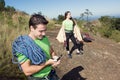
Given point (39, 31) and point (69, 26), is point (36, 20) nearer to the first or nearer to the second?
point (39, 31)

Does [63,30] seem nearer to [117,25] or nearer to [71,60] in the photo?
[71,60]

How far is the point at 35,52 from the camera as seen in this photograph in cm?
425

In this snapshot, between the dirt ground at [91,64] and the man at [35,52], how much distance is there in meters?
5.20

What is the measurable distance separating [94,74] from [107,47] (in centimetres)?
371

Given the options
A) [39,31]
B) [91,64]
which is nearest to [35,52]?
[39,31]

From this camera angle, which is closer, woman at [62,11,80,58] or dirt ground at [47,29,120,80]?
dirt ground at [47,29,120,80]

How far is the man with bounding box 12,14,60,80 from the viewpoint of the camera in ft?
13.5

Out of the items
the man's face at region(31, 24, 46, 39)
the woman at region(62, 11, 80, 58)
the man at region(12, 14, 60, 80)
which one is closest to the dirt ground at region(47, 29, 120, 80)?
the woman at region(62, 11, 80, 58)

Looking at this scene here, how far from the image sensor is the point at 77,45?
11766 millimetres

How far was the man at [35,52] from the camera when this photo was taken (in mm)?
4102

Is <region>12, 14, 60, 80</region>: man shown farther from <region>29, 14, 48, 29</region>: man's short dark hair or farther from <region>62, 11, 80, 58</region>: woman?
<region>62, 11, 80, 58</region>: woman

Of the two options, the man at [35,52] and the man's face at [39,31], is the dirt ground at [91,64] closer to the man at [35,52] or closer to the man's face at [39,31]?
the man at [35,52]

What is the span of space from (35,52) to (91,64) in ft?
22.5

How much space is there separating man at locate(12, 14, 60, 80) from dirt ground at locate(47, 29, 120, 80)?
520 cm
